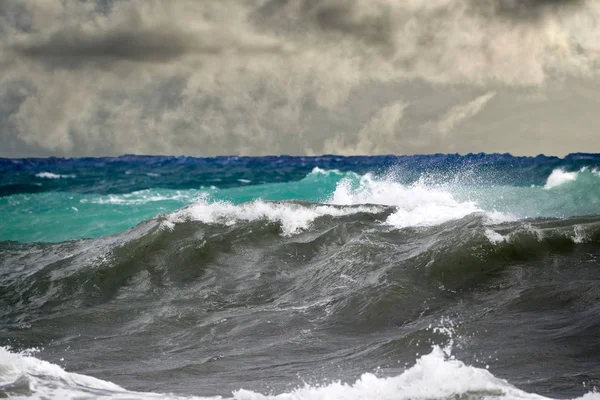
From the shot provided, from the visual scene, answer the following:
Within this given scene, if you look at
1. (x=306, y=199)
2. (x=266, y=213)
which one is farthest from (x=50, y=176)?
(x=266, y=213)

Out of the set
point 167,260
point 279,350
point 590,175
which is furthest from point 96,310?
point 590,175

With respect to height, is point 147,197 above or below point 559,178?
below

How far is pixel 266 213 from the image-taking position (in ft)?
40.1

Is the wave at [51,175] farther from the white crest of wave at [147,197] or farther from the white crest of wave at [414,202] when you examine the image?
the white crest of wave at [414,202]

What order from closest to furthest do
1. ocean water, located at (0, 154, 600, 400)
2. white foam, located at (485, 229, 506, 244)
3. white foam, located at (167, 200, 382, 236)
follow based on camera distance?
1. ocean water, located at (0, 154, 600, 400)
2. white foam, located at (485, 229, 506, 244)
3. white foam, located at (167, 200, 382, 236)

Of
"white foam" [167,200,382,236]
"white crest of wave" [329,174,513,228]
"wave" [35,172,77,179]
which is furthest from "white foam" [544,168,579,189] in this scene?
"wave" [35,172,77,179]

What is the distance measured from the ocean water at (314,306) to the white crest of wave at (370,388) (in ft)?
0.05

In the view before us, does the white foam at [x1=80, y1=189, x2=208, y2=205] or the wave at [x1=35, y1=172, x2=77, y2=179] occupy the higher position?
the wave at [x1=35, y1=172, x2=77, y2=179]

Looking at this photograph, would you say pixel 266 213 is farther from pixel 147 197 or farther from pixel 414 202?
pixel 147 197

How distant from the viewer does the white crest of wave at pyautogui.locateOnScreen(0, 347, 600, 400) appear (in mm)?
Answer: 4133

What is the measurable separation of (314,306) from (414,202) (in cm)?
672

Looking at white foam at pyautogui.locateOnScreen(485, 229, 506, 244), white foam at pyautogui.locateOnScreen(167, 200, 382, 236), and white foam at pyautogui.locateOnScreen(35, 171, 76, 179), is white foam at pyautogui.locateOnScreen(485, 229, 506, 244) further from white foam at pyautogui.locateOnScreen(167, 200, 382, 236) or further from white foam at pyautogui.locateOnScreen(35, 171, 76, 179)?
white foam at pyautogui.locateOnScreen(35, 171, 76, 179)

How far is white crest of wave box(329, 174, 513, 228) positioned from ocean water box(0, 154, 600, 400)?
0.06m

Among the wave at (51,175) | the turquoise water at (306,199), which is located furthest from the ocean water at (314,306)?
the wave at (51,175)
